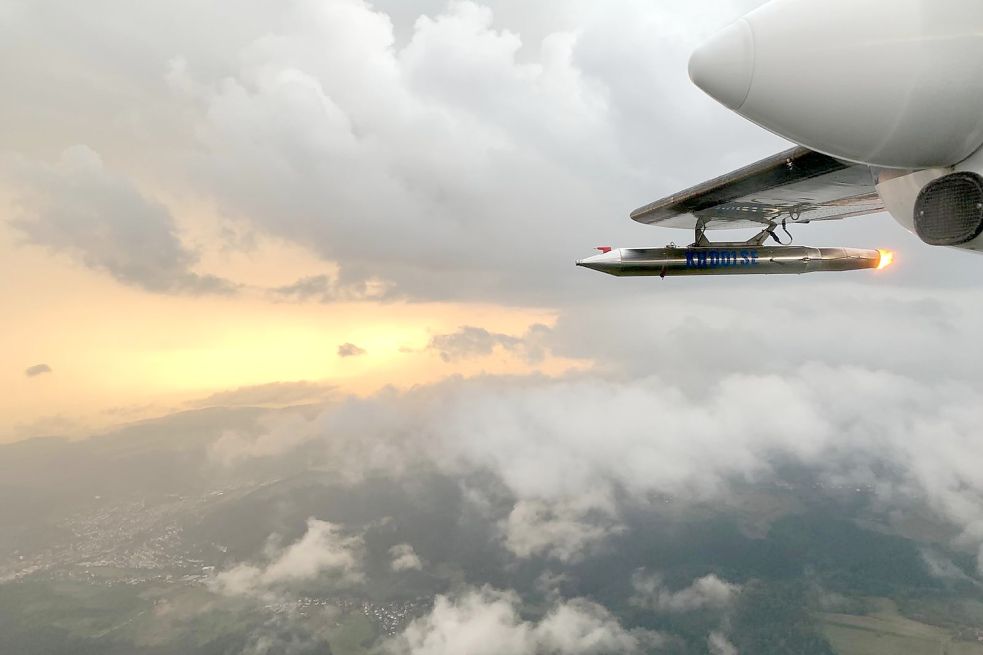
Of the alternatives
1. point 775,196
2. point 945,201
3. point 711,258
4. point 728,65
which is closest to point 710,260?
point 711,258

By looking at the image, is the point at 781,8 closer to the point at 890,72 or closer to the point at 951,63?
the point at 890,72

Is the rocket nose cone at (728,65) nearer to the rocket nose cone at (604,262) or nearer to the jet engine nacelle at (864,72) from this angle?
the jet engine nacelle at (864,72)

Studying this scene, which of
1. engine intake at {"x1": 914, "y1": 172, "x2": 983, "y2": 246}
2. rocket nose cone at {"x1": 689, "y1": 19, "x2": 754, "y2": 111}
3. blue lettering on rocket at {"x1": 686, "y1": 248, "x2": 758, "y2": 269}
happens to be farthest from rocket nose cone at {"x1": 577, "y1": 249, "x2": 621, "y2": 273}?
rocket nose cone at {"x1": 689, "y1": 19, "x2": 754, "y2": 111}

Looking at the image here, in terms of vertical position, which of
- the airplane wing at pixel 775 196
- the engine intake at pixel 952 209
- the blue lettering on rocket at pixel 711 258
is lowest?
the engine intake at pixel 952 209

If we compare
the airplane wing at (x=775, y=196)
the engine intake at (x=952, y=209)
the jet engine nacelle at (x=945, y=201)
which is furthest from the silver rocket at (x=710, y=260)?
the engine intake at (x=952, y=209)

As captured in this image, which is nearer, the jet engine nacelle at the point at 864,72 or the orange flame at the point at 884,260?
the jet engine nacelle at the point at 864,72

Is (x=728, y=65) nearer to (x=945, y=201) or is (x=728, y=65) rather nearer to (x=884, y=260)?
(x=945, y=201)

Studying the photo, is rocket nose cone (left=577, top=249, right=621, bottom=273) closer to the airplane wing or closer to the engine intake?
the airplane wing
